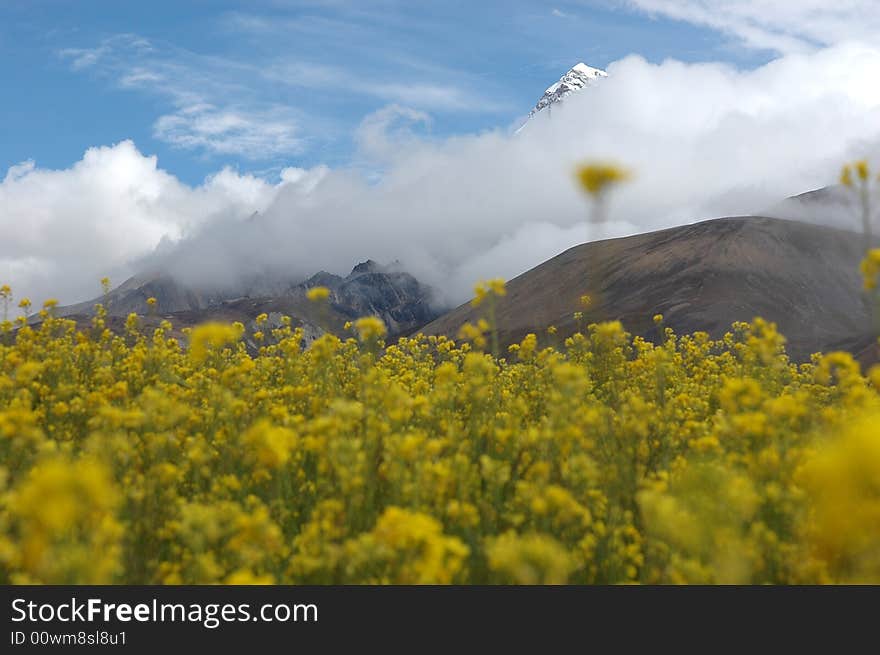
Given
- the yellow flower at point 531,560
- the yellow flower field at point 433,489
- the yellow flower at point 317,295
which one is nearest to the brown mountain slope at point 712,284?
the yellow flower at point 317,295

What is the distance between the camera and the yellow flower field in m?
3.49

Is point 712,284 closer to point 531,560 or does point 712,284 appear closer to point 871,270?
point 871,270

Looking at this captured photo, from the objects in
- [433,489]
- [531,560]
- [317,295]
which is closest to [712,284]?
[317,295]

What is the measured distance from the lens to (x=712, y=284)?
92062 mm

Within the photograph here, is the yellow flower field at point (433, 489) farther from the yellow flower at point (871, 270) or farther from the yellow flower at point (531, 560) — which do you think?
the yellow flower at point (871, 270)

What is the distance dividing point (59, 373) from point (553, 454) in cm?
720

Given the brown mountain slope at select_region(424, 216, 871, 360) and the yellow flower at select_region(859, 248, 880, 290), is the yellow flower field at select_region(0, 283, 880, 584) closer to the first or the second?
the yellow flower at select_region(859, 248, 880, 290)

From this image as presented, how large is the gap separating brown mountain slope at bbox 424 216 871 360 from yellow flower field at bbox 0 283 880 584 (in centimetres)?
6525

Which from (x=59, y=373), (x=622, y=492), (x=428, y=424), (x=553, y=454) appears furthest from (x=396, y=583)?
(x=59, y=373)

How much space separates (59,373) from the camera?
8945 millimetres

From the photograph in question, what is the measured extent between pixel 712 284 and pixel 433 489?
9624cm

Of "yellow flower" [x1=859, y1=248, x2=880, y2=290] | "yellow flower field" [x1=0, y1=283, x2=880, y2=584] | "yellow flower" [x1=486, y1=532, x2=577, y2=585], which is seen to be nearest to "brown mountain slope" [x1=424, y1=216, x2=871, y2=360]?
"yellow flower field" [x1=0, y1=283, x2=880, y2=584]

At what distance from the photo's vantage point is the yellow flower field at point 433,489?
349 cm
